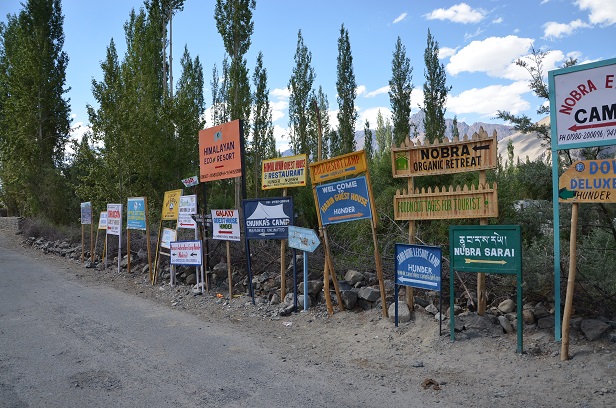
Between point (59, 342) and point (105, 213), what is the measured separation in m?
8.92

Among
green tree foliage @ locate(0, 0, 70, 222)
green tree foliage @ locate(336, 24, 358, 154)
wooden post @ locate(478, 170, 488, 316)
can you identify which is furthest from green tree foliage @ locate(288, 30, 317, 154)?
wooden post @ locate(478, 170, 488, 316)

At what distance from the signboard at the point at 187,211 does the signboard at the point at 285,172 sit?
99.4 inches

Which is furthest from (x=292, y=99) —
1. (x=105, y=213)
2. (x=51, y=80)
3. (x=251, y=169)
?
(x=105, y=213)

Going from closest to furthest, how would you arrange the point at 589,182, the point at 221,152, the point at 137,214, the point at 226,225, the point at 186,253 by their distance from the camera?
the point at 589,182 < the point at 226,225 < the point at 221,152 < the point at 186,253 < the point at 137,214

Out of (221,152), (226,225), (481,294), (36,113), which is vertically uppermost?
(36,113)

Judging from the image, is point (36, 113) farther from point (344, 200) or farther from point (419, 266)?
point (419, 266)

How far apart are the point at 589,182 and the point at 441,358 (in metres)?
2.66

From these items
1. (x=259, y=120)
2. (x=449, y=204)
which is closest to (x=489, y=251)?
(x=449, y=204)

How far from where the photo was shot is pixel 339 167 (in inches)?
320

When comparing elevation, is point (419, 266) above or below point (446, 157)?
below

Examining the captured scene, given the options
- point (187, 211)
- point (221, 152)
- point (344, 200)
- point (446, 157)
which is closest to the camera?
point (446, 157)

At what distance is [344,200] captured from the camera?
800cm

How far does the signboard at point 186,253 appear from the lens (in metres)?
10.9

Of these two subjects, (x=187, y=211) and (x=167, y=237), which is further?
(x=167, y=237)
